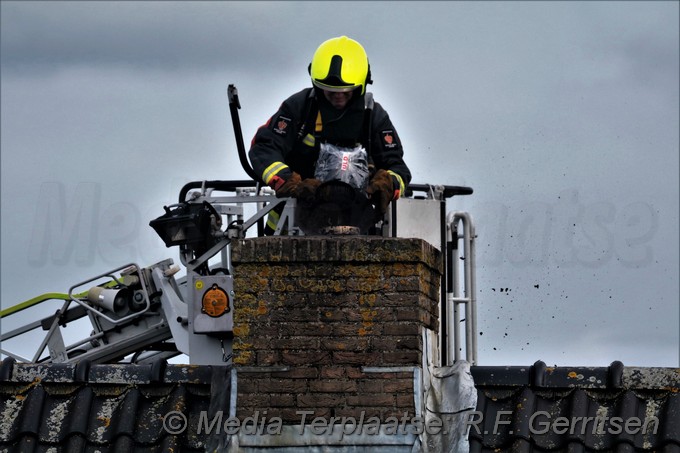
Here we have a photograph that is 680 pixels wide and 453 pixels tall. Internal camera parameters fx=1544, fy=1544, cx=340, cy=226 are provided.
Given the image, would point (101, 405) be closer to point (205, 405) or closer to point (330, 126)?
point (205, 405)

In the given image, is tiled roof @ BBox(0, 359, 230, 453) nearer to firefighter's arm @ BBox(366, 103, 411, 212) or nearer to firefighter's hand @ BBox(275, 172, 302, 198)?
firefighter's hand @ BBox(275, 172, 302, 198)

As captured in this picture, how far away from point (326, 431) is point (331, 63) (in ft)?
7.70

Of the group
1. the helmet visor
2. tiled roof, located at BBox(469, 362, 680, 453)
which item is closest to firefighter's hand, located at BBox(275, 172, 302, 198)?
the helmet visor

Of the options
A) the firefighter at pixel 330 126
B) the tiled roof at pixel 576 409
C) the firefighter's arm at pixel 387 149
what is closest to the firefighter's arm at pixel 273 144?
the firefighter at pixel 330 126

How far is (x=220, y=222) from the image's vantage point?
10875mm

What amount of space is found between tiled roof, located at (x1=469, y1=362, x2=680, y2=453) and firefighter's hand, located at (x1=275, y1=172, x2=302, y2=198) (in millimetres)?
1445

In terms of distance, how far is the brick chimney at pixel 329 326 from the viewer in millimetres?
7453

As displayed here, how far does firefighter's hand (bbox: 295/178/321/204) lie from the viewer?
8422mm

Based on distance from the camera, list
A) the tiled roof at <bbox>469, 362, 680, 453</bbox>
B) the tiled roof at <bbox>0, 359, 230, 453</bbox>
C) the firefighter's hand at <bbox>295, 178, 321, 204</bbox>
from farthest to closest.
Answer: the firefighter's hand at <bbox>295, 178, 321, 204</bbox>, the tiled roof at <bbox>0, 359, 230, 453</bbox>, the tiled roof at <bbox>469, 362, 680, 453</bbox>

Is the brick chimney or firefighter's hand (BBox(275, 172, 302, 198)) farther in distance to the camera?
firefighter's hand (BBox(275, 172, 302, 198))

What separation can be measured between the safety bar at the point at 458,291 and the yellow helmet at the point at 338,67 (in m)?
2.57

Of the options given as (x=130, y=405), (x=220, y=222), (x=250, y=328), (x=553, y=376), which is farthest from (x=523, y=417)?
(x=220, y=222)

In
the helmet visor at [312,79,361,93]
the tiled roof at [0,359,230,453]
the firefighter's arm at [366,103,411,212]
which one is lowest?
the tiled roof at [0,359,230,453]

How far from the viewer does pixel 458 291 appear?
11.3m
